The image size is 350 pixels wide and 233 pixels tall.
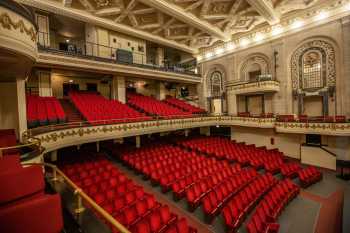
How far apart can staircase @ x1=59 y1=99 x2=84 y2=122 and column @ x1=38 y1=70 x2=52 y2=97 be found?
2.60 feet

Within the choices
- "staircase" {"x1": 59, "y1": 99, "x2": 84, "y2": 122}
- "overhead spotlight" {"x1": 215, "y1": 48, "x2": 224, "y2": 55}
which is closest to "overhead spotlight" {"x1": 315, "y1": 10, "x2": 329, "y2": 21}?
"overhead spotlight" {"x1": 215, "y1": 48, "x2": 224, "y2": 55}

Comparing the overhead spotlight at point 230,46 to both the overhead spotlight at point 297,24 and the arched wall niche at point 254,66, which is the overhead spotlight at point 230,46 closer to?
the arched wall niche at point 254,66

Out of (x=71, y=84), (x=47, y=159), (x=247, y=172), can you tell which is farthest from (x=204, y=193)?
(x=71, y=84)

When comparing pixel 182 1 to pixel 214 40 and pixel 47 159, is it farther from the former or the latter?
pixel 47 159

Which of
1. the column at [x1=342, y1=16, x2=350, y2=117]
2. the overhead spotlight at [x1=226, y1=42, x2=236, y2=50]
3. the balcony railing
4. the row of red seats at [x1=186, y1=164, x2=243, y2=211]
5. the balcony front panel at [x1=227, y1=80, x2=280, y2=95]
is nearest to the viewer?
the row of red seats at [x1=186, y1=164, x2=243, y2=211]

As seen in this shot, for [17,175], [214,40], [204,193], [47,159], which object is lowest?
[204,193]

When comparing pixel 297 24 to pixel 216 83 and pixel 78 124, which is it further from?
pixel 78 124

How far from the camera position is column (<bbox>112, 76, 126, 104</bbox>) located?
1059 centimetres

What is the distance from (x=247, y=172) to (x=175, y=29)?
10.1 meters

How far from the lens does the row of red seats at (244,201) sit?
3.97 m

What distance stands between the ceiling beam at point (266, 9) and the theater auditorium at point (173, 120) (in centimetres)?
6

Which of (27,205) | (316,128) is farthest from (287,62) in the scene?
(27,205)

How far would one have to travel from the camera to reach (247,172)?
6.50m

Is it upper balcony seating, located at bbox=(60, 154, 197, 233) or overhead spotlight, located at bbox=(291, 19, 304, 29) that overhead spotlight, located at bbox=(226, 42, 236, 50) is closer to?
overhead spotlight, located at bbox=(291, 19, 304, 29)
